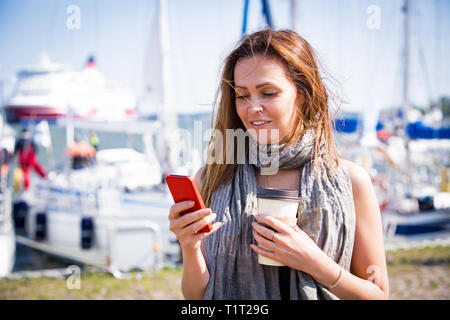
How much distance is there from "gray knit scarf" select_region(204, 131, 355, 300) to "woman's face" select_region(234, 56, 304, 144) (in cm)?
9

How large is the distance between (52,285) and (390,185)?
7441mm

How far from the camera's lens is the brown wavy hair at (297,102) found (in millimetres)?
1285

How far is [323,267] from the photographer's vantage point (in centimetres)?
116

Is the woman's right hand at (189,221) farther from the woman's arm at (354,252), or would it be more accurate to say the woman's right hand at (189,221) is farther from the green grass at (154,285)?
the green grass at (154,285)

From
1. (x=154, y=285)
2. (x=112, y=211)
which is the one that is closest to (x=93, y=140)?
(x=112, y=211)

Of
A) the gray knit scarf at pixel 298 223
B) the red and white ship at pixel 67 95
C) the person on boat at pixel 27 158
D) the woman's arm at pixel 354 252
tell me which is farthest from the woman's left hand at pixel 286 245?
the person on boat at pixel 27 158

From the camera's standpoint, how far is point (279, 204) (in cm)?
111

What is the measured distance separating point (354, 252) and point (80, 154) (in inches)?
378

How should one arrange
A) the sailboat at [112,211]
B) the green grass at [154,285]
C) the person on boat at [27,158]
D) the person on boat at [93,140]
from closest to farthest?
1. the green grass at [154,285]
2. the sailboat at [112,211]
3. the person on boat at [27,158]
4. the person on boat at [93,140]

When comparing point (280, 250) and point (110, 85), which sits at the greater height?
point (110, 85)

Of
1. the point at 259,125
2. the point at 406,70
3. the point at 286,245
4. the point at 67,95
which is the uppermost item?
the point at 406,70

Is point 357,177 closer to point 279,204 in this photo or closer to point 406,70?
point 279,204
